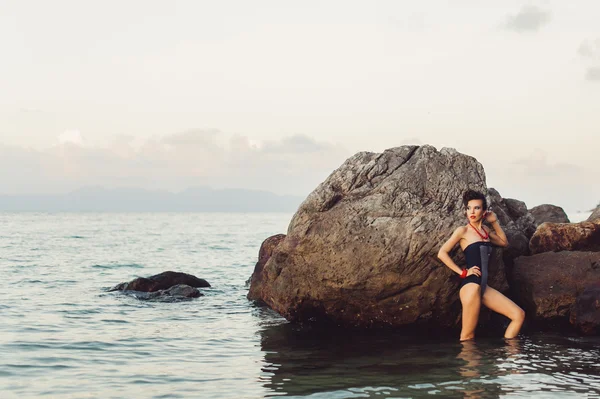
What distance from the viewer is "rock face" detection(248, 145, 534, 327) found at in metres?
12.9

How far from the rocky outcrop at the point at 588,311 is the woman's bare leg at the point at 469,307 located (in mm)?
2147

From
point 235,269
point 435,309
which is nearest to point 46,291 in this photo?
point 235,269

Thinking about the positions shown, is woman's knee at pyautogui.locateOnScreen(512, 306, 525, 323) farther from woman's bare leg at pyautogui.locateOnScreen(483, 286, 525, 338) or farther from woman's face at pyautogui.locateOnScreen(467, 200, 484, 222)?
woman's face at pyautogui.locateOnScreen(467, 200, 484, 222)

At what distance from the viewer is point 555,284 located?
13.7 metres

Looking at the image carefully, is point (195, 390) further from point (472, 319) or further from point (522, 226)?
point (522, 226)

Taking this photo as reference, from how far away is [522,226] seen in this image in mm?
17625

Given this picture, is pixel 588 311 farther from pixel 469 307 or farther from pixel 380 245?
pixel 380 245

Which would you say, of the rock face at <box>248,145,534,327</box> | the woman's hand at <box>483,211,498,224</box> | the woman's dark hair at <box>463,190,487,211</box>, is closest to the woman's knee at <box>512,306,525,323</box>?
the rock face at <box>248,145,534,327</box>

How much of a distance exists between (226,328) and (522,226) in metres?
8.23

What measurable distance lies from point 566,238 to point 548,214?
6166 millimetres

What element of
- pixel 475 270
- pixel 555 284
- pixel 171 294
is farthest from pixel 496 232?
pixel 171 294

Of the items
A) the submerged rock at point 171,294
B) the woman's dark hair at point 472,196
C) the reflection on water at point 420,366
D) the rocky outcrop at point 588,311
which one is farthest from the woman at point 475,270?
the submerged rock at point 171,294

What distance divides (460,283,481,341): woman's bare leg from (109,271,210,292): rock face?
38.3 feet

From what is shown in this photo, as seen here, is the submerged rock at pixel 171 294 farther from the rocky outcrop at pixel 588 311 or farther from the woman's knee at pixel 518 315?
the rocky outcrop at pixel 588 311
